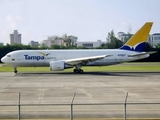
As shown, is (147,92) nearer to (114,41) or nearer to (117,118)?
(117,118)

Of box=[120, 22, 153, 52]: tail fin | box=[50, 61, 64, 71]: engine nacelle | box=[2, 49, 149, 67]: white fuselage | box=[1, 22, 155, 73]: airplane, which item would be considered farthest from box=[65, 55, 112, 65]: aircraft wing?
box=[120, 22, 153, 52]: tail fin

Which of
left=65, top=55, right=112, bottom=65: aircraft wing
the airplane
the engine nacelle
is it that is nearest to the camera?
the engine nacelle

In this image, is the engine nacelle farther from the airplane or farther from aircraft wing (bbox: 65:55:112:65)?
aircraft wing (bbox: 65:55:112:65)

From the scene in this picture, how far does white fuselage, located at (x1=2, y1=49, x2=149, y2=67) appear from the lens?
158 ft

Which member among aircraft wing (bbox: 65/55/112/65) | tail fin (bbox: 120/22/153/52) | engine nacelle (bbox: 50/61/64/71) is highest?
tail fin (bbox: 120/22/153/52)

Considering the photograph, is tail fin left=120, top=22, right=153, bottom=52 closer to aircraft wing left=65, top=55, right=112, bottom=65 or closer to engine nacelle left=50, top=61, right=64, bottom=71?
aircraft wing left=65, top=55, right=112, bottom=65

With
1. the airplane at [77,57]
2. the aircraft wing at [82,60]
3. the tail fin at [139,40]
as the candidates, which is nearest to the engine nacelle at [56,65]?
the airplane at [77,57]

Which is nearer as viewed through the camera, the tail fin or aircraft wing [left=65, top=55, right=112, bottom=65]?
aircraft wing [left=65, top=55, right=112, bottom=65]

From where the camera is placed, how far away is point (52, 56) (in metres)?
49.0

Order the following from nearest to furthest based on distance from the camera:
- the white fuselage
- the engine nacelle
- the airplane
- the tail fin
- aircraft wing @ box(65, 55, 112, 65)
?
the engine nacelle
aircraft wing @ box(65, 55, 112, 65)
the airplane
the white fuselage
the tail fin

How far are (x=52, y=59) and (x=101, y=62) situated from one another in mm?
6852

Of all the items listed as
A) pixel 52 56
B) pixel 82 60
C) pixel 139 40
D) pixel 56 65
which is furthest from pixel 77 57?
pixel 139 40

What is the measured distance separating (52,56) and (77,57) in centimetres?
359

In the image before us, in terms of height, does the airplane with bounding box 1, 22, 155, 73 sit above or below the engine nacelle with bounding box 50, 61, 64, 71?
above
